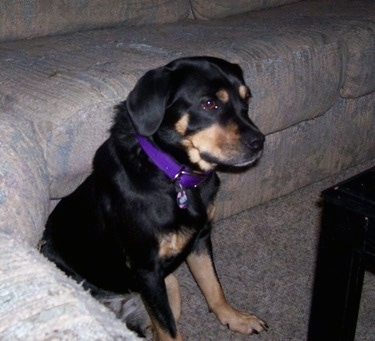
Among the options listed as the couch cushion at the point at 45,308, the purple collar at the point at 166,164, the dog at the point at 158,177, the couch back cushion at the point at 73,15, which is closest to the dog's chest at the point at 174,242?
the dog at the point at 158,177

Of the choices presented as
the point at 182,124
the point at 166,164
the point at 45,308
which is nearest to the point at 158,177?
the point at 166,164

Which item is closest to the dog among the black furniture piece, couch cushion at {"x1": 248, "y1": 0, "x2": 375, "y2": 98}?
the black furniture piece

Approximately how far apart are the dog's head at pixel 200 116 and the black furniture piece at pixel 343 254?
39cm

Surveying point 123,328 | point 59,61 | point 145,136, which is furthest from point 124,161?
point 123,328

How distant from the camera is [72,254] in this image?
1.59 m

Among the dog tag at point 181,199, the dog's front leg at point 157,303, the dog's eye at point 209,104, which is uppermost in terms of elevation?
the dog's eye at point 209,104

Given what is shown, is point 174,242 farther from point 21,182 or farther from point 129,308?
point 21,182

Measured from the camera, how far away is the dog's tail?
5.20 feet

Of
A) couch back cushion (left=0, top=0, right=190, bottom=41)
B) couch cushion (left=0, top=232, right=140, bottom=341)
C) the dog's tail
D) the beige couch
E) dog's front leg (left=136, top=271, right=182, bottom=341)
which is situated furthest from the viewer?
couch back cushion (left=0, top=0, right=190, bottom=41)

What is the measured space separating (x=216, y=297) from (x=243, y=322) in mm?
101

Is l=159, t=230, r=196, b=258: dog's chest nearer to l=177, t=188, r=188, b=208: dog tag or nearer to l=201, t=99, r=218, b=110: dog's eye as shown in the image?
l=177, t=188, r=188, b=208: dog tag

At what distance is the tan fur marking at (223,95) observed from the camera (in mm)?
1458

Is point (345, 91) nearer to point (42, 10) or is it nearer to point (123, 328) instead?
point (42, 10)

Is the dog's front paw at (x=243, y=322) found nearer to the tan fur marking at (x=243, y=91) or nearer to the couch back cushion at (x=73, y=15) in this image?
the tan fur marking at (x=243, y=91)
